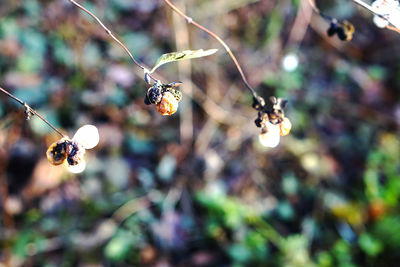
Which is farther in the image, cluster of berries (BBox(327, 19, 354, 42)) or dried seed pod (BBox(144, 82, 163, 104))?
cluster of berries (BBox(327, 19, 354, 42))

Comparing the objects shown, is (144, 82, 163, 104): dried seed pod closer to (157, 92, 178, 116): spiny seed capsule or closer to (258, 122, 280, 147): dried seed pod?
(157, 92, 178, 116): spiny seed capsule

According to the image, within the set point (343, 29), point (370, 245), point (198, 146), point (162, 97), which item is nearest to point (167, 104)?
point (162, 97)

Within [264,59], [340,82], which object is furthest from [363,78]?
[264,59]

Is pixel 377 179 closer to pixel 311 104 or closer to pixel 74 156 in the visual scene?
pixel 311 104

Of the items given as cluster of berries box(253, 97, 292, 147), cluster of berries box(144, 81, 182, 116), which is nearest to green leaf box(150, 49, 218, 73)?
cluster of berries box(144, 81, 182, 116)

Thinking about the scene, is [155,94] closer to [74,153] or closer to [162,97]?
[162,97]

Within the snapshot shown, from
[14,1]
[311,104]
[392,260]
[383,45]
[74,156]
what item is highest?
[14,1]

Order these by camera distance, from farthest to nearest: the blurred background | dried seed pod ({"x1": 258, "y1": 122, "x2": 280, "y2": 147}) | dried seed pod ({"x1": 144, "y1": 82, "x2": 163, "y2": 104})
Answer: the blurred background → dried seed pod ({"x1": 258, "y1": 122, "x2": 280, "y2": 147}) → dried seed pod ({"x1": 144, "y1": 82, "x2": 163, "y2": 104})
